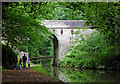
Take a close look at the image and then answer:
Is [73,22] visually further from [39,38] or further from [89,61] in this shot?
[39,38]

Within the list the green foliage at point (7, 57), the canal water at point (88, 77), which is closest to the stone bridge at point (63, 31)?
the green foliage at point (7, 57)

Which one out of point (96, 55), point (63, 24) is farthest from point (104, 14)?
point (63, 24)

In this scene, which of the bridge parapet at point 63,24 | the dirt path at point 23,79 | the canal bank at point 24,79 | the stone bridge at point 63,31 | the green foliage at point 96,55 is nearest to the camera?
the canal bank at point 24,79

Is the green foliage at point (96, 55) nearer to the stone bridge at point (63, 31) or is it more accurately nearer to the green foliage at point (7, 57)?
the stone bridge at point (63, 31)

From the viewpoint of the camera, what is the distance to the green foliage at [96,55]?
21.0 m

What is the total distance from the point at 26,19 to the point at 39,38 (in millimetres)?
991

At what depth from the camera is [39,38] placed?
30.1 ft

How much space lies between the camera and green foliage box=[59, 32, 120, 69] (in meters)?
21.0

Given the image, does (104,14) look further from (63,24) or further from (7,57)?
(63,24)

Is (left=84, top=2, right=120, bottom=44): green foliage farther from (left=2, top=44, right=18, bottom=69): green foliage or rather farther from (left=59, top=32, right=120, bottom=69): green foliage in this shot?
(left=59, top=32, right=120, bottom=69): green foliage


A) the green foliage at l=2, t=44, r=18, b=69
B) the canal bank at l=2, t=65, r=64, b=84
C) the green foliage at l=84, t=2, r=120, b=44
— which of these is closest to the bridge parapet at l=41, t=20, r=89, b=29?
the green foliage at l=2, t=44, r=18, b=69

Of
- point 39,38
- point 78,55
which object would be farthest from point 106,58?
point 39,38

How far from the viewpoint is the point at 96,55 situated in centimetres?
2211

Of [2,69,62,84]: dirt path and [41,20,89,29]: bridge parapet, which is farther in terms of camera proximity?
[41,20,89,29]: bridge parapet
